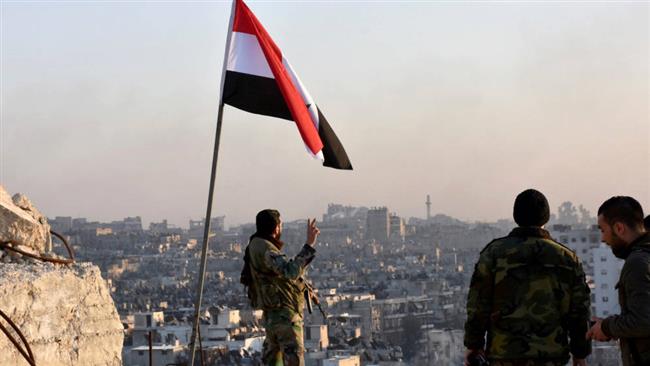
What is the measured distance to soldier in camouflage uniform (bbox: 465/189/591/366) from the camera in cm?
517

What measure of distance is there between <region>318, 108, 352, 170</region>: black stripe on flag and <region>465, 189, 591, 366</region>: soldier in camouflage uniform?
1.90 metres

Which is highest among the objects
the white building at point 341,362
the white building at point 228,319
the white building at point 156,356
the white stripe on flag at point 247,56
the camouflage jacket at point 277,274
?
the white stripe on flag at point 247,56

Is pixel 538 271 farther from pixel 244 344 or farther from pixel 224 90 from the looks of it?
pixel 244 344

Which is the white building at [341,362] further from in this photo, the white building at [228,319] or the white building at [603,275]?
the white building at [603,275]

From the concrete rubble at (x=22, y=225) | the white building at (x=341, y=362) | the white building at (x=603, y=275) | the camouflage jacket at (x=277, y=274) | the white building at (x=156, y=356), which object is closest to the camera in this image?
A: the camouflage jacket at (x=277, y=274)

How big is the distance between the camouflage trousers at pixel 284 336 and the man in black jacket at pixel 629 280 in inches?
63.3

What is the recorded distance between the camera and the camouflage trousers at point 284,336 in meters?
6.39

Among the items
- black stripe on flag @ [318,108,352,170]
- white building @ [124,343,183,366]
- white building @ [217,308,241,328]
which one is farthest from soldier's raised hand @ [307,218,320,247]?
white building @ [217,308,241,328]

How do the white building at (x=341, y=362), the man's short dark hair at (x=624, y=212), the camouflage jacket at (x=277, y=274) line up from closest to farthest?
the man's short dark hair at (x=624, y=212)
the camouflage jacket at (x=277, y=274)
the white building at (x=341, y=362)

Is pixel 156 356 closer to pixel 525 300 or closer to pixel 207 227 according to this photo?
pixel 207 227

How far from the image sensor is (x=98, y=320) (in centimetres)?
680

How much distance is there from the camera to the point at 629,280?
493 cm

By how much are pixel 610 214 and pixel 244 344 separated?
56730mm

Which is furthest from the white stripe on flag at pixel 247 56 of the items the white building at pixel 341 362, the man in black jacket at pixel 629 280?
the white building at pixel 341 362
